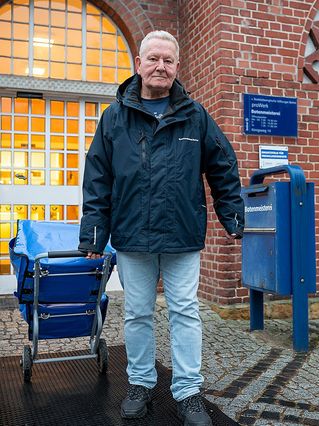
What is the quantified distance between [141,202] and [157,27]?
465 centimetres

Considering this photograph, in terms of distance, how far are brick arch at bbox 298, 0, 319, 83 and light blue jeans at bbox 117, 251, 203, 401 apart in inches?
158

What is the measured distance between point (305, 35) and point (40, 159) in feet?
12.1

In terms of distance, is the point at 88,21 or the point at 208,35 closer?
the point at 208,35

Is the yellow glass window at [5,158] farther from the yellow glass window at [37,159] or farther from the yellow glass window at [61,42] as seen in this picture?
the yellow glass window at [61,42]

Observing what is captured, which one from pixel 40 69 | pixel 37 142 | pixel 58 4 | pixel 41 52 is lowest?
pixel 37 142

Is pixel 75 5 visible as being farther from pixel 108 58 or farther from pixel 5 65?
pixel 5 65

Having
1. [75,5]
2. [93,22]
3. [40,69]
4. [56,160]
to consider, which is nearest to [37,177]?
[56,160]

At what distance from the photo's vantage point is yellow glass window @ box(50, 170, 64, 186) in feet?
22.0

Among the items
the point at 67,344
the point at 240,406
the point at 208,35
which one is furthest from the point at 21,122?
the point at 240,406

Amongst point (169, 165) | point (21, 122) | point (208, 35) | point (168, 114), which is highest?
point (208, 35)

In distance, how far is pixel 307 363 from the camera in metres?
3.98

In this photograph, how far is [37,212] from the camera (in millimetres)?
6637

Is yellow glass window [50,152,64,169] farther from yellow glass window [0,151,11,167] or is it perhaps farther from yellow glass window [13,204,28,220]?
yellow glass window [13,204,28,220]

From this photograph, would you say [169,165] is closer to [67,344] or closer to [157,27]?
[67,344]
